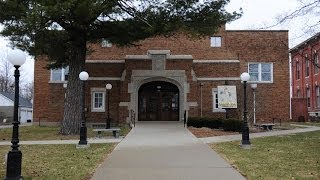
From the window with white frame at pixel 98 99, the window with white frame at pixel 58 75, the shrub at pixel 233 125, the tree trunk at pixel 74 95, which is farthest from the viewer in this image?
the window with white frame at pixel 58 75

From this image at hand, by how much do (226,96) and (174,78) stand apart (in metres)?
4.12

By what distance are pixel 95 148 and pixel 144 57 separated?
16.8 metres

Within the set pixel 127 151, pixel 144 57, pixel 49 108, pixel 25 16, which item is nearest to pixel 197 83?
pixel 144 57

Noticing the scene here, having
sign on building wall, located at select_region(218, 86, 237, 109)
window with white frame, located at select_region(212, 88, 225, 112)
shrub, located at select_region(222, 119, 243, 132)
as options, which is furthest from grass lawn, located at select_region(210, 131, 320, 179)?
window with white frame, located at select_region(212, 88, 225, 112)

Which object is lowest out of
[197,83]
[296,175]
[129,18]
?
[296,175]

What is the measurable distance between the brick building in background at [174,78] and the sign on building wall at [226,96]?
2404mm

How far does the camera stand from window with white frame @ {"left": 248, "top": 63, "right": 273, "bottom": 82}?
3641 cm

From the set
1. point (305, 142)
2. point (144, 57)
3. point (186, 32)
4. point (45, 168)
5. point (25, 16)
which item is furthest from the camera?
point (144, 57)

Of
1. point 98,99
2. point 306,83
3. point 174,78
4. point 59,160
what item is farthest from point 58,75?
point 306,83

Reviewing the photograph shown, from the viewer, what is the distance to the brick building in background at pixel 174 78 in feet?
108

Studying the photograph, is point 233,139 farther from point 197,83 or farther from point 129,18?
point 197,83

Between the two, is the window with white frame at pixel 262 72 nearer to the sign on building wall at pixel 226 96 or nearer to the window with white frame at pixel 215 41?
the window with white frame at pixel 215 41

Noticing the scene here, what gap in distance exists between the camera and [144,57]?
3294 cm

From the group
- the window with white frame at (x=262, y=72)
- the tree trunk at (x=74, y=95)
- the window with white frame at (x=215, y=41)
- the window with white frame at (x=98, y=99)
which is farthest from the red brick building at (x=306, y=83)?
the tree trunk at (x=74, y=95)
